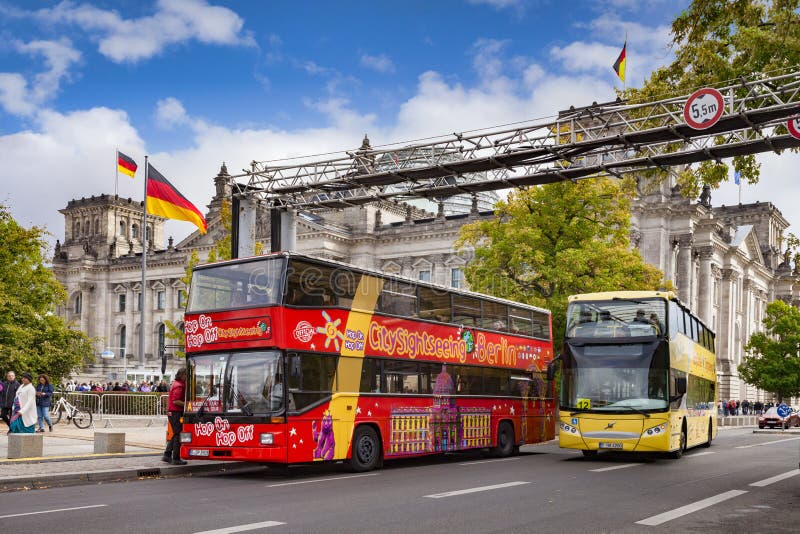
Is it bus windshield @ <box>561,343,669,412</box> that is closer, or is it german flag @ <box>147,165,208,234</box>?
bus windshield @ <box>561,343,669,412</box>

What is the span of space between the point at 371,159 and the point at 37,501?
13.2 meters

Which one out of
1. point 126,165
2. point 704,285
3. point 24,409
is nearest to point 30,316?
point 126,165

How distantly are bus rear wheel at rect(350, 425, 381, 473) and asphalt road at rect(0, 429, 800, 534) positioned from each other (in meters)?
0.33

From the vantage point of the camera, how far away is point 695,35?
60.1 feet

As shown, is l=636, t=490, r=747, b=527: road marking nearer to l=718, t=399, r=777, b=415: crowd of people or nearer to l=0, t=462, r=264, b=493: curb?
l=0, t=462, r=264, b=493: curb

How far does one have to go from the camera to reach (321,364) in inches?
683

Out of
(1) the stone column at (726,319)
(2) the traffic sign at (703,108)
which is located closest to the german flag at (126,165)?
(2) the traffic sign at (703,108)

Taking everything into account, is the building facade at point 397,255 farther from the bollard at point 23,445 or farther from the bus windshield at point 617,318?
the bollard at point 23,445

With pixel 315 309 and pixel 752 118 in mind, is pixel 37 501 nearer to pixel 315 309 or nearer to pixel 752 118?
pixel 315 309

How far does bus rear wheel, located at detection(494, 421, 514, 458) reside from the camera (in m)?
23.5

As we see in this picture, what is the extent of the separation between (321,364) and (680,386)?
9.27m

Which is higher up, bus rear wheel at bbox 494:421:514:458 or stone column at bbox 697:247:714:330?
stone column at bbox 697:247:714:330

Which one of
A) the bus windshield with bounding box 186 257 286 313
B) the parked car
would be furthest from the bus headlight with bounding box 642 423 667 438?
the parked car

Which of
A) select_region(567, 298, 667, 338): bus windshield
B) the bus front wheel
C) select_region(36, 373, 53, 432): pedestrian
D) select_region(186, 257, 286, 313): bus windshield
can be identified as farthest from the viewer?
select_region(36, 373, 53, 432): pedestrian
